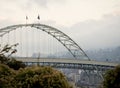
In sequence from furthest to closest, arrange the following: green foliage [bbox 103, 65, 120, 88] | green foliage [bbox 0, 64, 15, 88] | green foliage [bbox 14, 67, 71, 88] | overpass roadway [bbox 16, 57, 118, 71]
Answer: overpass roadway [bbox 16, 57, 118, 71], green foliage [bbox 103, 65, 120, 88], green foliage [bbox 0, 64, 15, 88], green foliage [bbox 14, 67, 71, 88]

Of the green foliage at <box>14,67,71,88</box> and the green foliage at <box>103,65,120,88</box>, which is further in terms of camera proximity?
the green foliage at <box>103,65,120,88</box>

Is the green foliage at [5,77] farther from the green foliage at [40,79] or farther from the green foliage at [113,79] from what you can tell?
the green foliage at [113,79]

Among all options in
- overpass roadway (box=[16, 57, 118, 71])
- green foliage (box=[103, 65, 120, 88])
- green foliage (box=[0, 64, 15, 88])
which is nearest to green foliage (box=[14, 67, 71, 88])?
green foliage (box=[0, 64, 15, 88])

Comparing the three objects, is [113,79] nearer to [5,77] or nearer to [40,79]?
[40,79]

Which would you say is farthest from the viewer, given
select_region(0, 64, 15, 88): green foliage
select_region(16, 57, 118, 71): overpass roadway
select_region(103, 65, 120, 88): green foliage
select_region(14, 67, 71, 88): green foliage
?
select_region(16, 57, 118, 71): overpass roadway

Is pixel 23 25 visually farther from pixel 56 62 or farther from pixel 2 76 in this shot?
pixel 2 76

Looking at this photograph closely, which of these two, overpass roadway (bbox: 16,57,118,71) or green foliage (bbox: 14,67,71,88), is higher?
overpass roadway (bbox: 16,57,118,71)

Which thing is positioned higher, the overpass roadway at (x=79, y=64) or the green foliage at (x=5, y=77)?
the overpass roadway at (x=79, y=64)

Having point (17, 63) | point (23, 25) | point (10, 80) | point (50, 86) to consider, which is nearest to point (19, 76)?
point (10, 80)

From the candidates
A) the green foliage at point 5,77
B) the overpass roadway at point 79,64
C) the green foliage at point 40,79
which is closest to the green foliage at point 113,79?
the green foliage at point 40,79

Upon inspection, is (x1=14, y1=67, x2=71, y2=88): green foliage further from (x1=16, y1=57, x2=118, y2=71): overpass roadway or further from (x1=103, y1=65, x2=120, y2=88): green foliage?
(x1=16, y1=57, x2=118, y2=71): overpass roadway

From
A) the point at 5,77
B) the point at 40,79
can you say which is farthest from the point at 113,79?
the point at 5,77
